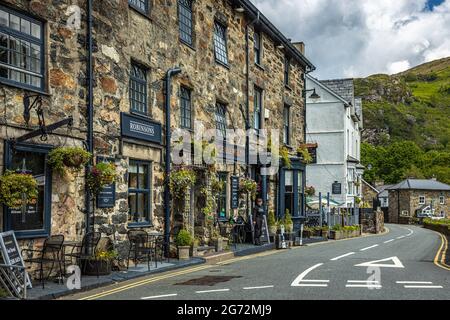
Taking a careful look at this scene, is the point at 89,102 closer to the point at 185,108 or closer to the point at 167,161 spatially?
the point at 167,161

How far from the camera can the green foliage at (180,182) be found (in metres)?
17.6

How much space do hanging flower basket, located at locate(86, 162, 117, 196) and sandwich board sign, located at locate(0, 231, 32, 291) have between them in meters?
2.89

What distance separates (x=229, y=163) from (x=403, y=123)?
13230 centimetres

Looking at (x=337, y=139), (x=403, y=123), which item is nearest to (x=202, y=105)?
(x=337, y=139)

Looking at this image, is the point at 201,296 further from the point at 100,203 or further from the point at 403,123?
the point at 403,123

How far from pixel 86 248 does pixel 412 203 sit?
238ft

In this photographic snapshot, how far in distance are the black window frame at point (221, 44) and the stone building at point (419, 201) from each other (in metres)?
62.6

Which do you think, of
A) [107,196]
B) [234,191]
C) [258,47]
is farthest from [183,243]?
[258,47]

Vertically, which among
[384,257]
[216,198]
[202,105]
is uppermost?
[202,105]

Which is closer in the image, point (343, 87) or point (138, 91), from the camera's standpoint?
point (138, 91)

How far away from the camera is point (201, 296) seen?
10.3 meters

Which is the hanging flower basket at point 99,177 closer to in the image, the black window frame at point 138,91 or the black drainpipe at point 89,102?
the black drainpipe at point 89,102

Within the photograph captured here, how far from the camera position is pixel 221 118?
22125mm

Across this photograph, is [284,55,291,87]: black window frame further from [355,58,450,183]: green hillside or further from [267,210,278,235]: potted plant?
[355,58,450,183]: green hillside
